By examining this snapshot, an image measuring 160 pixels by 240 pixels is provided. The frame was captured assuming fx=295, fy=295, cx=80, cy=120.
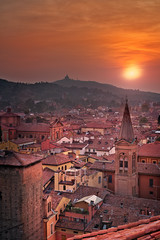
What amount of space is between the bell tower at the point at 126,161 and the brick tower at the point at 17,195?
11.3 metres

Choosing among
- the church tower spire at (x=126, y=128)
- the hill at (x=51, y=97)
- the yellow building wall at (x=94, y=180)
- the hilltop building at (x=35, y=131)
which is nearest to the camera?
the yellow building wall at (x=94, y=180)

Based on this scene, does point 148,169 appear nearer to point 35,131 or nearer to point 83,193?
point 83,193

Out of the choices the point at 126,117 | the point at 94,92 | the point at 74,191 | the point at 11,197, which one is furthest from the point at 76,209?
the point at 94,92

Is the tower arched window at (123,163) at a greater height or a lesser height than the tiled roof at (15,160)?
lesser

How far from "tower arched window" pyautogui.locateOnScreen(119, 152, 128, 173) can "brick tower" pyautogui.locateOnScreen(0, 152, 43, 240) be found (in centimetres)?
1137

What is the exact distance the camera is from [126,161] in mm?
20469

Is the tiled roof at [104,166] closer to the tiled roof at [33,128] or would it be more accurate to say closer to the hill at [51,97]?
the tiled roof at [33,128]

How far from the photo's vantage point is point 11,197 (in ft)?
31.4

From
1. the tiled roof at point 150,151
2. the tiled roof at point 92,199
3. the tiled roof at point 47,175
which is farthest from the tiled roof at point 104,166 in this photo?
the tiled roof at point 92,199

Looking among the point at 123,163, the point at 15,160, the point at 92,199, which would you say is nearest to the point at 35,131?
the point at 123,163

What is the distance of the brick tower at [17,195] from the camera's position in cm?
948

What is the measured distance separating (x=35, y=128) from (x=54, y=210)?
32610 millimetres

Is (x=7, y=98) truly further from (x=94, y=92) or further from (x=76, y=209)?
(x=76, y=209)

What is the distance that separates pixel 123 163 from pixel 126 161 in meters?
0.26
